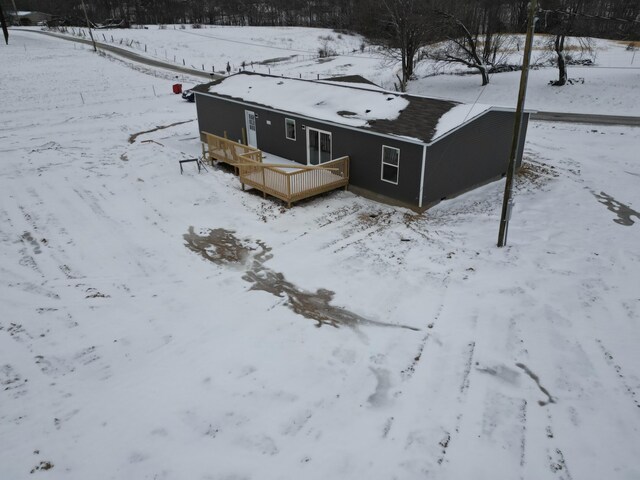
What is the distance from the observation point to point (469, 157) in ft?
52.1

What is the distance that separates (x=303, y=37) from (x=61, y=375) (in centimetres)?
7549

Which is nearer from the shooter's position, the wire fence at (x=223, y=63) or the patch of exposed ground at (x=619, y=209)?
the patch of exposed ground at (x=619, y=209)

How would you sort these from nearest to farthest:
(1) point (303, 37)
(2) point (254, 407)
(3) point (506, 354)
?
(2) point (254, 407) → (3) point (506, 354) → (1) point (303, 37)

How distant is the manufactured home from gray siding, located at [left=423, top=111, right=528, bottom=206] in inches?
1.4

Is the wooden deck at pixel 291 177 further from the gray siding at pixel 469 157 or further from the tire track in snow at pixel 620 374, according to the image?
the tire track in snow at pixel 620 374

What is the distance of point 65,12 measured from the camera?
9238 cm

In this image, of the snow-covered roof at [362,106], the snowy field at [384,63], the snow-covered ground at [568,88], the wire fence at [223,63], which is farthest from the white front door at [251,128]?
the wire fence at [223,63]

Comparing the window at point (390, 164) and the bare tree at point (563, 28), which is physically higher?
the bare tree at point (563, 28)

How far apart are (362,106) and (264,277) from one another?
8.75 meters

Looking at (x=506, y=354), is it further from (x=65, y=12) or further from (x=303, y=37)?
(x=65, y=12)

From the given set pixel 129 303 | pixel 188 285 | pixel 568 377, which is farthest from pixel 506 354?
pixel 129 303

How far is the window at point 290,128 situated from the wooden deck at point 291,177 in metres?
2.09

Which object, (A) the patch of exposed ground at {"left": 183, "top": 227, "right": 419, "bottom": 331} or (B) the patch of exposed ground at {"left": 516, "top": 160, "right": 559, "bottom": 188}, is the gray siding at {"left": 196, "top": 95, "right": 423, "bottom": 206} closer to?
(A) the patch of exposed ground at {"left": 183, "top": 227, "right": 419, "bottom": 331}

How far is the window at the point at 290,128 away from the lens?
1833 centimetres
